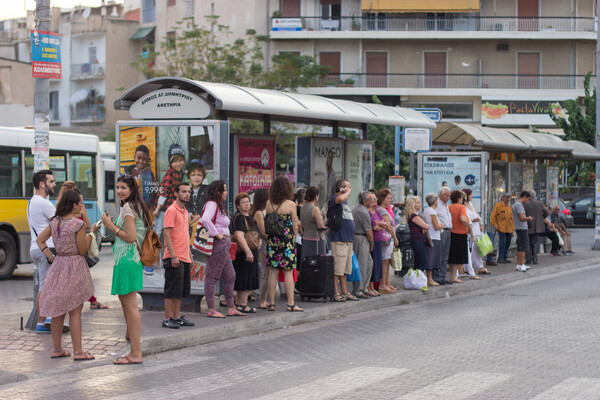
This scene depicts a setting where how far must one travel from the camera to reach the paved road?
7883 mm

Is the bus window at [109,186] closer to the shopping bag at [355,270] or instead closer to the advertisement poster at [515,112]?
the shopping bag at [355,270]

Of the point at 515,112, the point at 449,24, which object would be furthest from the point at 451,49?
the point at 515,112

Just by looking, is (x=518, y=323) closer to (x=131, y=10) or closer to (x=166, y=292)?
(x=166, y=292)

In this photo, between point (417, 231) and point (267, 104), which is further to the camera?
point (417, 231)

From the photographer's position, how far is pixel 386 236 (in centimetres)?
1491

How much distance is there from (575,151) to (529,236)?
610 cm

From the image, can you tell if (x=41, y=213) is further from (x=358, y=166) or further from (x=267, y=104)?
(x=358, y=166)

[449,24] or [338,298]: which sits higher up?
[449,24]

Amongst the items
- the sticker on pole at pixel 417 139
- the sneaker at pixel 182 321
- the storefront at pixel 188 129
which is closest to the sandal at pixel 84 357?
the sneaker at pixel 182 321

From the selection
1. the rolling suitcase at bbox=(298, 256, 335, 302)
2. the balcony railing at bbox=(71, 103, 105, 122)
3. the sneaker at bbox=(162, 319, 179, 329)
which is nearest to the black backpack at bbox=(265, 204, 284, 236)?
the rolling suitcase at bbox=(298, 256, 335, 302)

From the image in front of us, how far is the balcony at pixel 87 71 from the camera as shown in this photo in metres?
57.0

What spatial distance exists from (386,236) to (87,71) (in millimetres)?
46421

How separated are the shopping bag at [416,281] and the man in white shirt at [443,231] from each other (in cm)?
122

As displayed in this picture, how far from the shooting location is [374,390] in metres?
7.89
